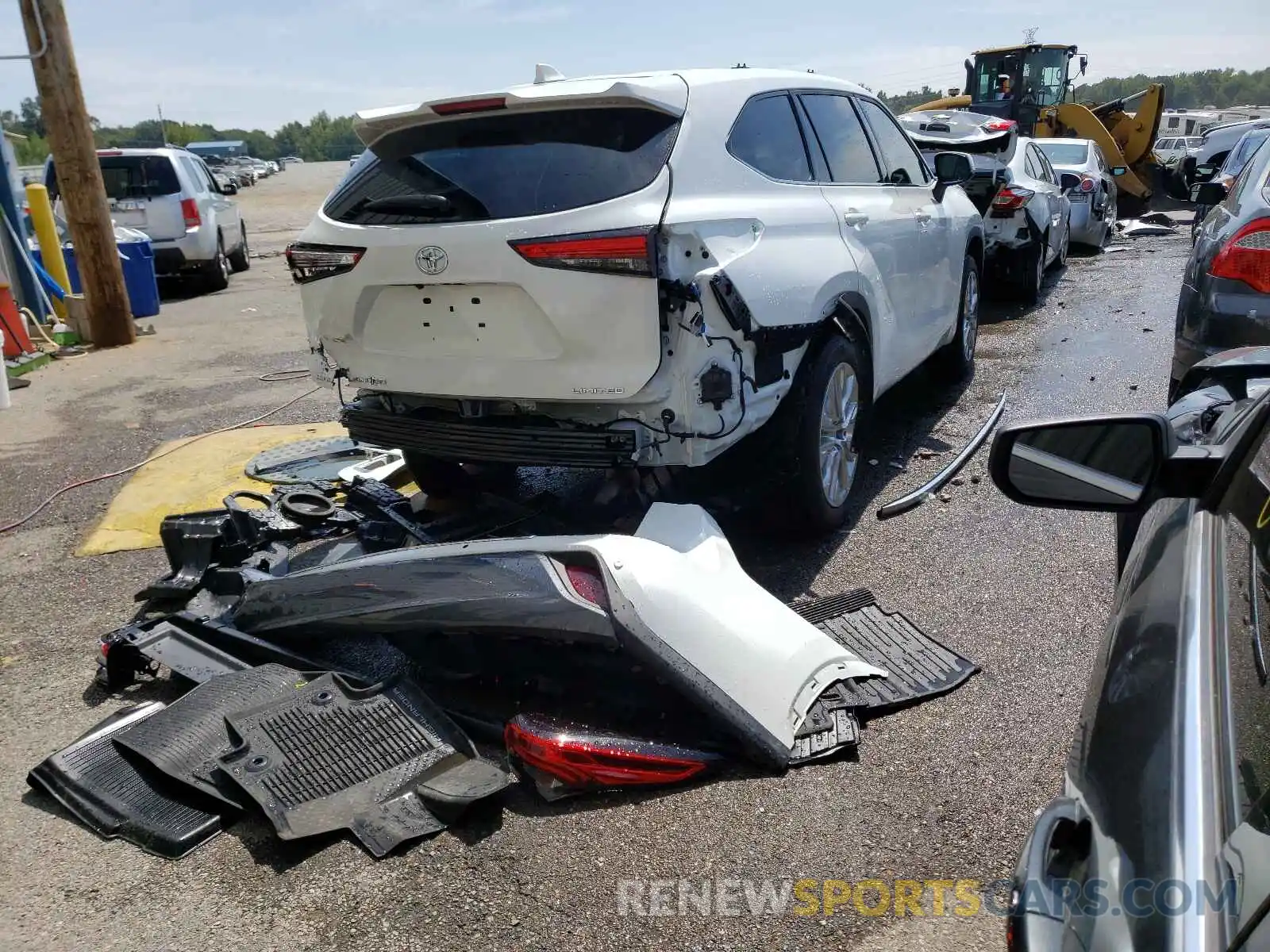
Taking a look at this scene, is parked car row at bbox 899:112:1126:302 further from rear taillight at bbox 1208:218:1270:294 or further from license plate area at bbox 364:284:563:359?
license plate area at bbox 364:284:563:359

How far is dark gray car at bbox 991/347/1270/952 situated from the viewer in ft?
3.47

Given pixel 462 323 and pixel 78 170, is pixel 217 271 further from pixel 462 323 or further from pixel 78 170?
pixel 462 323

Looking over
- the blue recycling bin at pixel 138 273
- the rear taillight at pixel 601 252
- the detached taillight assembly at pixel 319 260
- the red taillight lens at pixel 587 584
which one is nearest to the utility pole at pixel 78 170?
the blue recycling bin at pixel 138 273

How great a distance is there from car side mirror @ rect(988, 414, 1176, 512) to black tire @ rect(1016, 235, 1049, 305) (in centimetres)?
921

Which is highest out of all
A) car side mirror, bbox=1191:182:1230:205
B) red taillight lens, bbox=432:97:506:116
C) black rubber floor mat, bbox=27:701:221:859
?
red taillight lens, bbox=432:97:506:116

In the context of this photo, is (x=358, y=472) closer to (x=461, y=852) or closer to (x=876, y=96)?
(x=461, y=852)

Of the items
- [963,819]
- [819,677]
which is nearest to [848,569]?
[819,677]

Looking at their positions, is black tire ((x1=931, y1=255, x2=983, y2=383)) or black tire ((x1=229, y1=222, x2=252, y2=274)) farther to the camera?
black tire ((x1=229, y1=222, x2=252, y2=274))

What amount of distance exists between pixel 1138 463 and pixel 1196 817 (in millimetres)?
792

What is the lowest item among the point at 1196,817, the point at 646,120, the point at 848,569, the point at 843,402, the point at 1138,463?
the point at 848,569

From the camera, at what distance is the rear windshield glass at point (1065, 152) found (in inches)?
543

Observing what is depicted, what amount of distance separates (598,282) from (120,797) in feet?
7.14

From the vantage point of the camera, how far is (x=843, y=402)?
178 inches

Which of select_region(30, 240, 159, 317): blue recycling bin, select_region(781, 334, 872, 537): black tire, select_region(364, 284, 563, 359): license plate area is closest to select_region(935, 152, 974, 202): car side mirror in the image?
select_region(781, 334, 872, 537): black tire
